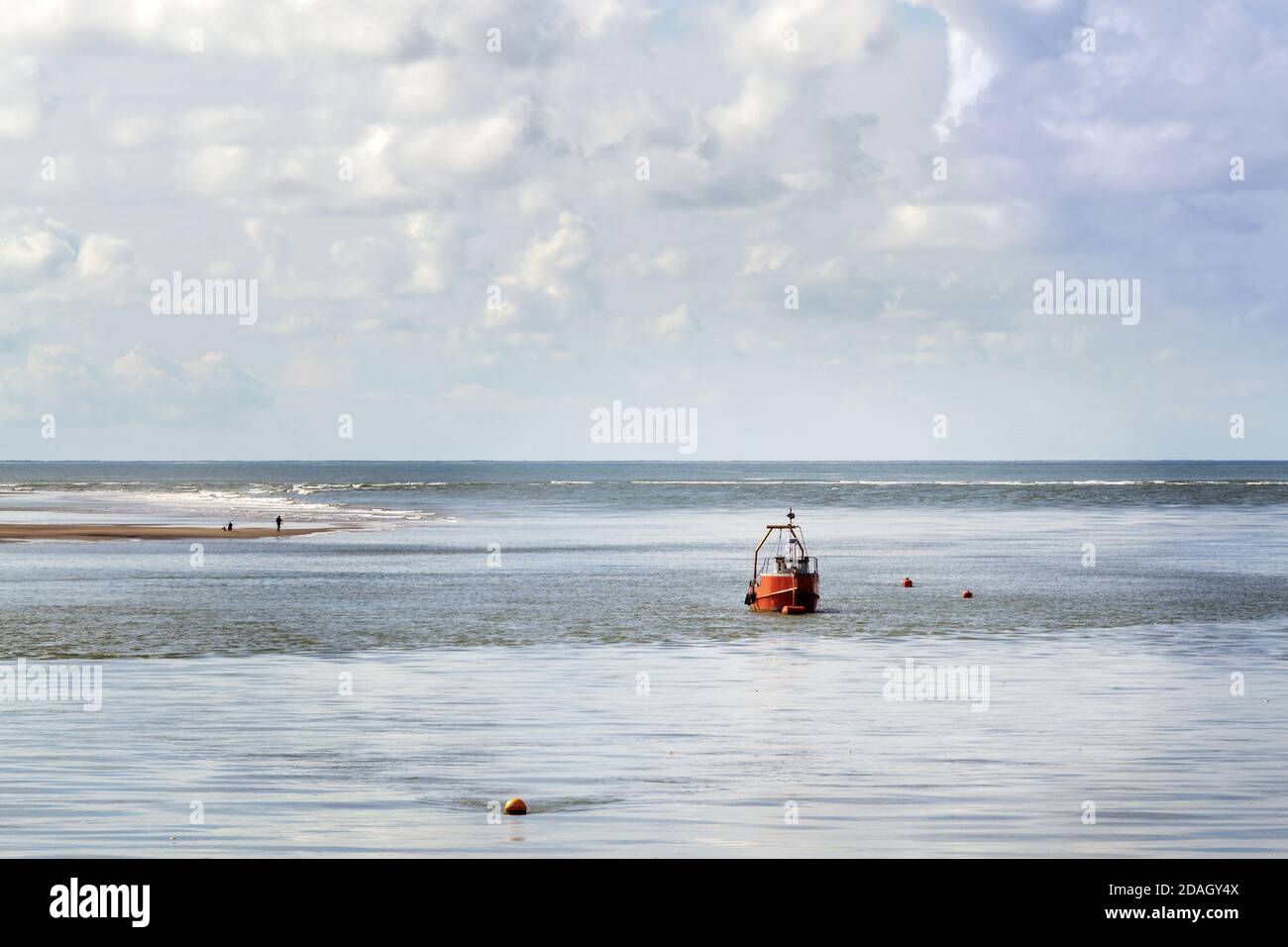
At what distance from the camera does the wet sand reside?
96.2m

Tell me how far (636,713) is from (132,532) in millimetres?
80418

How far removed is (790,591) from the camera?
50656 mm

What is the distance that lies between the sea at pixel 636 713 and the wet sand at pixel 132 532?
26.1m

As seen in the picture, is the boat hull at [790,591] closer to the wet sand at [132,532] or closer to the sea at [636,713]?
the sea at [636,713]

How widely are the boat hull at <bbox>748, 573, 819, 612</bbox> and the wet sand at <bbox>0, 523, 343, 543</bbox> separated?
55386 mm

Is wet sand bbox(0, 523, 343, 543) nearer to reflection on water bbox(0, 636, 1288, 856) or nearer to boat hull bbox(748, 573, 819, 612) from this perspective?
boat hull bbox(748, 573, 819, 612)

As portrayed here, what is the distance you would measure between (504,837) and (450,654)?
20.5 meters

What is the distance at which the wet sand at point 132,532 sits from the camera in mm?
96250

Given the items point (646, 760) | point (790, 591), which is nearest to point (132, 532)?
point (790, 591)

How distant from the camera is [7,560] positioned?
239 feet

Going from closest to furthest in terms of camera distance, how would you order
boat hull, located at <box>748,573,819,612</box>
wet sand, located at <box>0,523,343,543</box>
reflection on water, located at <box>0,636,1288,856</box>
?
1. reflection on water, located at <box>0,636,1288,856</box>
2. boat hull, located at <box>748,573,819,612</box>
3. wet sand, located at <box>0,523,343,543</box>

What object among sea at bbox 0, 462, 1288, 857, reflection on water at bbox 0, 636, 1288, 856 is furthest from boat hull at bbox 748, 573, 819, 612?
reflection on water at bbox 0, 636, 1288, 856

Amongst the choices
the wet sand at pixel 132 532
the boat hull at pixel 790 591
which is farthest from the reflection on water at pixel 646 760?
the wet sand at pixel 132 532
